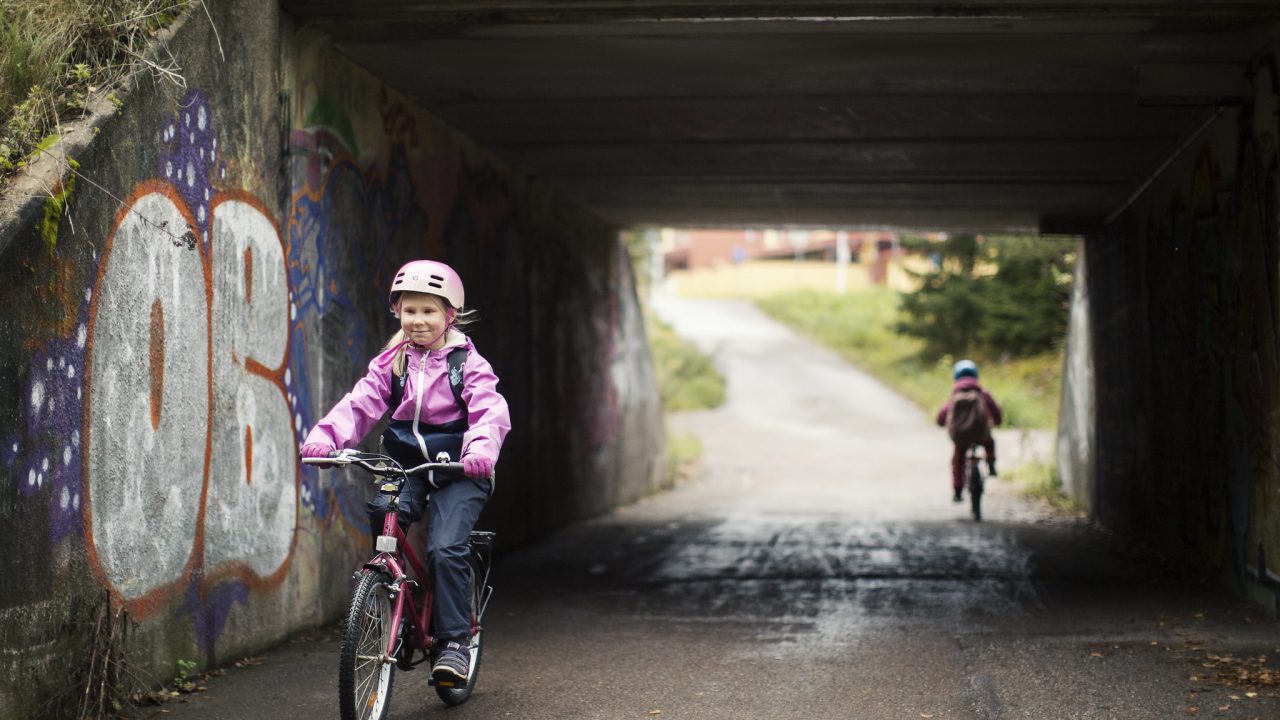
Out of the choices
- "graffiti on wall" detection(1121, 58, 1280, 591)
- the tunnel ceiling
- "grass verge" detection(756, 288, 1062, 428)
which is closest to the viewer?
the tunnel ceiling

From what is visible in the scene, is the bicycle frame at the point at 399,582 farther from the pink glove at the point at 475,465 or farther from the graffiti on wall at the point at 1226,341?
the graffiti on wall at the point at 1226,341

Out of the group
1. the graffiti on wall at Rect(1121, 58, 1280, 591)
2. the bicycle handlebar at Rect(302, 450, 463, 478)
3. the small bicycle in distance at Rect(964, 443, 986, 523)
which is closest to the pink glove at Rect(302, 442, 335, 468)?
the bicycle handlebar at Rect(302, 450, 463, 478)

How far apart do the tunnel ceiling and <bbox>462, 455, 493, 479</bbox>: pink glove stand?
3.27 m

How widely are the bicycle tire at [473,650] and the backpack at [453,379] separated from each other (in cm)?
77

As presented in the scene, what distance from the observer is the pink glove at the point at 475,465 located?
5.18 metres

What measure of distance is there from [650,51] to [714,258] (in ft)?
233

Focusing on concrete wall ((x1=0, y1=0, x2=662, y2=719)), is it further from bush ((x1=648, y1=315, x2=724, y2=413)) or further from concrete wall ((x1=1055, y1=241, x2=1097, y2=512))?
bush ((x1=648, y1=315, x2=724, y2=413))

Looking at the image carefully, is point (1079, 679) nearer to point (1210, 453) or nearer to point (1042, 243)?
point (1210, 453)

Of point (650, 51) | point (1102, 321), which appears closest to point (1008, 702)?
point (650, 51)

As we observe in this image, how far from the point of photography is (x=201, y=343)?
21.4 ft

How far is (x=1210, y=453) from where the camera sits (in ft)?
32.7

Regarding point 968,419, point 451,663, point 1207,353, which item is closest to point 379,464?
point 451,663

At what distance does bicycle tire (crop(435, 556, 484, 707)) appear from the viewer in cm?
589

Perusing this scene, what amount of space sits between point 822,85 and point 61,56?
5121 mm
